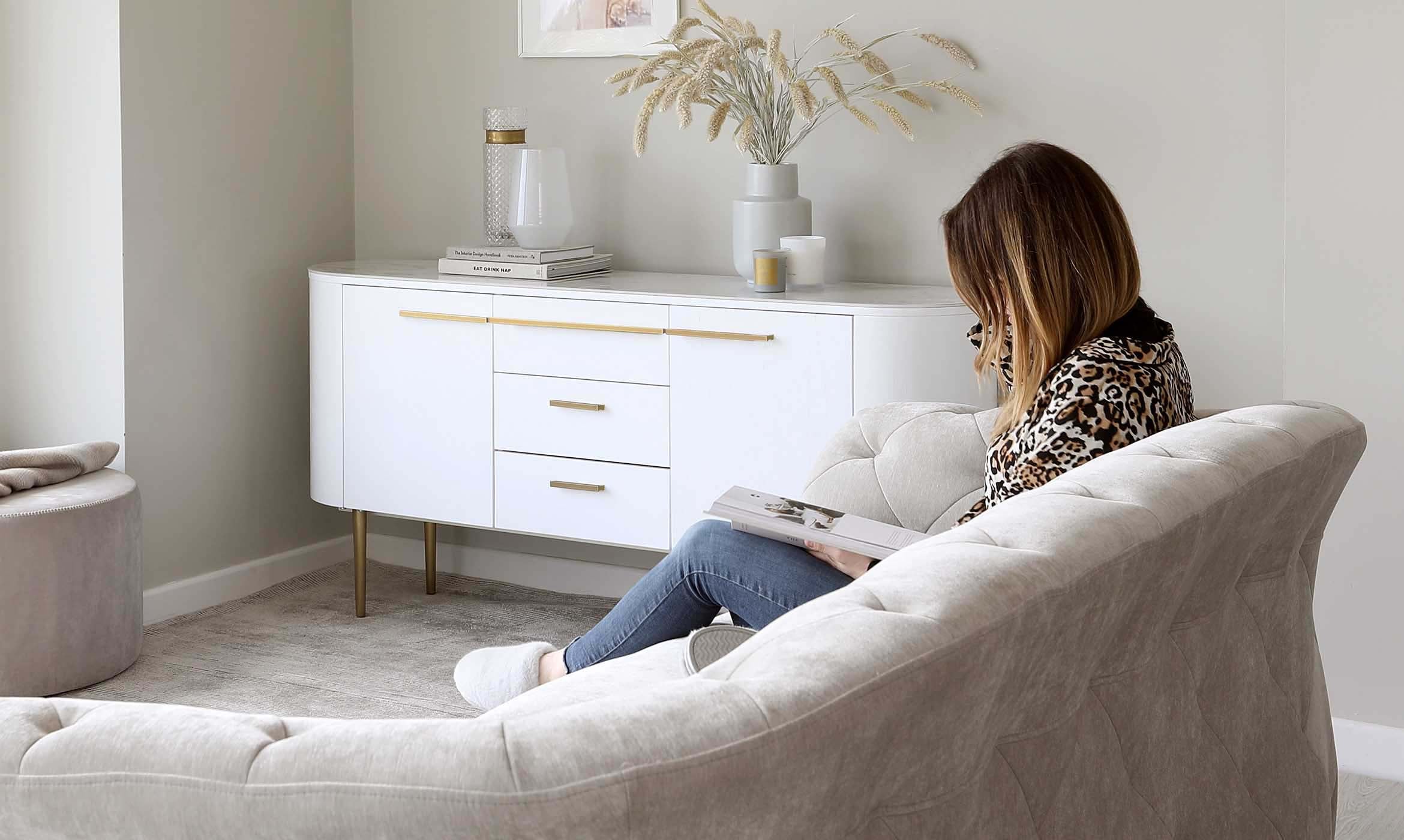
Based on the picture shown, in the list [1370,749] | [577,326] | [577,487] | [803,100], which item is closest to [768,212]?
[803,100]

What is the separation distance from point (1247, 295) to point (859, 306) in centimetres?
85

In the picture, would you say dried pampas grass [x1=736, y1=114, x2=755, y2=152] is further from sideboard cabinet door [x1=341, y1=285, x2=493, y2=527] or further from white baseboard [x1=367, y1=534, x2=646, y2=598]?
white baseboard [x1=367, y1=534, x2=646, y2=598]

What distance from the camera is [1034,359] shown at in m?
1.81

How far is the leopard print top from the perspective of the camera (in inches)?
67.2

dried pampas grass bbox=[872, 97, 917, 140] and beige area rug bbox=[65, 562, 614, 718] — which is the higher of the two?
dried pampas grass bbox=[872, 97, 917, 140]

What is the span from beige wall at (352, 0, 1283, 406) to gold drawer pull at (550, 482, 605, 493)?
73cm

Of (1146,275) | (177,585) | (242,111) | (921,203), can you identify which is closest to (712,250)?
(921,203)

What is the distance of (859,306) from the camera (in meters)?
2.85

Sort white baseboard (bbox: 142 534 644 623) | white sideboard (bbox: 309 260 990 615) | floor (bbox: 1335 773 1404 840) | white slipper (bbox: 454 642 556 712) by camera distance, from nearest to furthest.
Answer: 1. white slipper (bbox: 454 642 556 712)
2. floor (bbox: 1335 773 1404 840)
3. white sideboard (bbox: 309 260 990 615)
4. white baseboard (bbox: 142 534 644 623)

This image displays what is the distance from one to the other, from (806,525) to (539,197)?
1906mm

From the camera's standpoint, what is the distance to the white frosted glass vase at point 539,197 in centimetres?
349

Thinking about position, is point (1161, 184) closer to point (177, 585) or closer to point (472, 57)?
point (472, 57)

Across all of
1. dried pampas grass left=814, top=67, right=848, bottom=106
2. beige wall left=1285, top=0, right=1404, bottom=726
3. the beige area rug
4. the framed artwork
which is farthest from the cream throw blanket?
beige wall left=1285, top=0, right=1404, bottom=726

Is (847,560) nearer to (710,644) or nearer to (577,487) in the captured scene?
(710,644)
